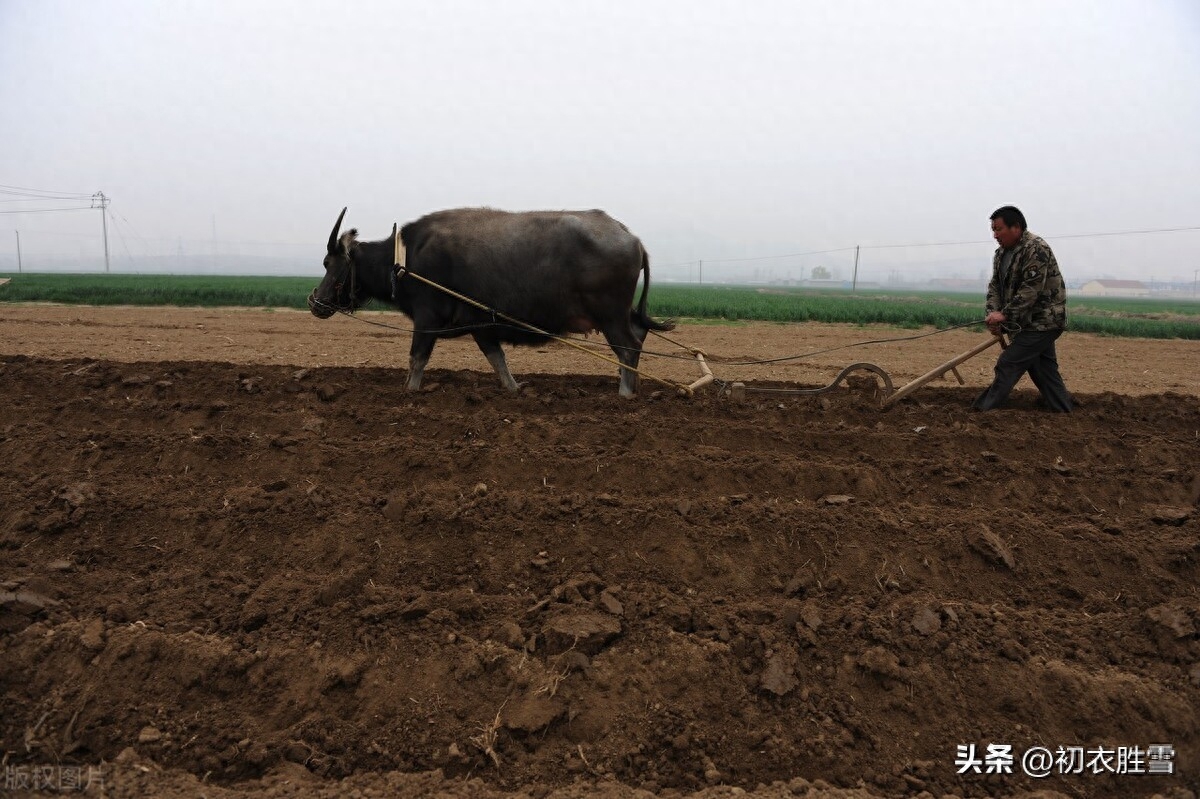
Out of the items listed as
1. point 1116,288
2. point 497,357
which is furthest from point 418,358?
point 1116,288

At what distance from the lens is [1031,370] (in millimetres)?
7559

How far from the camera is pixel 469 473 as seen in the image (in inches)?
220

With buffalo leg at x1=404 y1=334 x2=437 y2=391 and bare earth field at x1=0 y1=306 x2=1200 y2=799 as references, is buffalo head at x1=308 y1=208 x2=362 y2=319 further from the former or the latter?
bare earth field at x1=0 y1=306 x2=1200 y2=799

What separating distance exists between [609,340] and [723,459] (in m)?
2.87

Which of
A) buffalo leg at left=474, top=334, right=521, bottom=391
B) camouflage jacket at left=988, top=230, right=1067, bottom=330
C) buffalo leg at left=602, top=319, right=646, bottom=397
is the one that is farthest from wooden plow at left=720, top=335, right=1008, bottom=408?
buffalo leg at left=474, top=334, right=521, bottom=391

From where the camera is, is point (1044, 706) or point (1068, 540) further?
point (1068, 540)

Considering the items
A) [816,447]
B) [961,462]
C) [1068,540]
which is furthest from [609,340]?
[1068,540]

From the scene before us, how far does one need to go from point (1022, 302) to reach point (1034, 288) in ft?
0.53

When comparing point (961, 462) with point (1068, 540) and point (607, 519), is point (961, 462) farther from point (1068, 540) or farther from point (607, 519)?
point (607, 519)

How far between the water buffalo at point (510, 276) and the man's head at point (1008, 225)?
3.51 metres

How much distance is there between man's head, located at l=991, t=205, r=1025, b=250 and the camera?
7078 mm

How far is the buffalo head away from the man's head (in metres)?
6.85

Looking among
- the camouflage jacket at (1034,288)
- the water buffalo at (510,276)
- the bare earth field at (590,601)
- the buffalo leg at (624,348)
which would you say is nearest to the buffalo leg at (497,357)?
the water buffalo at (510,276)

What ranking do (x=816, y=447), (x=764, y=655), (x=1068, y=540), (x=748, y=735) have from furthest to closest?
(x=816, y=447), (x=1068, y=540), (x=764, y=655), (x=748, y=735)
